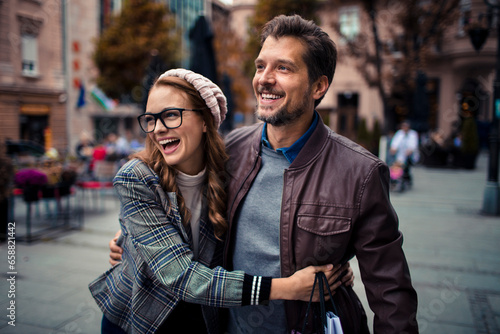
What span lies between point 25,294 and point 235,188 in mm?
3143

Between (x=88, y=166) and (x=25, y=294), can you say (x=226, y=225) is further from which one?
(x=88, y=166)

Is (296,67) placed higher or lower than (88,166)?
higher

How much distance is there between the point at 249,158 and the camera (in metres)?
1.88

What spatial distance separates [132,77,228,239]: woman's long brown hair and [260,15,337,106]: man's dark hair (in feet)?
1.59

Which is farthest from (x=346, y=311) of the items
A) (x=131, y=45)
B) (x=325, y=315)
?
(x=131, y=45)

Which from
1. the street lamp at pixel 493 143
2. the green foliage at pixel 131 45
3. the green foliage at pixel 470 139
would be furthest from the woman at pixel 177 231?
the green foliage at pixel 131 45

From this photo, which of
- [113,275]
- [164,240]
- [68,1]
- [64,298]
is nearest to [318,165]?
[164,240]

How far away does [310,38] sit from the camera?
1649 mm

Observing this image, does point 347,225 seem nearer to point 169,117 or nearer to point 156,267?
point 156,267

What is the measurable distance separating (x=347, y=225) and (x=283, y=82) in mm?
680

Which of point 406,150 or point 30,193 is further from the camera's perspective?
point 406,150

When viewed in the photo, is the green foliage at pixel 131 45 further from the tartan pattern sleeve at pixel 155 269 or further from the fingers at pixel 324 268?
the fingers at pixel 324 268

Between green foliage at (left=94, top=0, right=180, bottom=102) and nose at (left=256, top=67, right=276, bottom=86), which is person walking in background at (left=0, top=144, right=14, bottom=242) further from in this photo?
green foliage at (left=94, top=0, right=180, bottom=102)

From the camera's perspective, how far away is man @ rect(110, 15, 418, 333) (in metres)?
1.48
